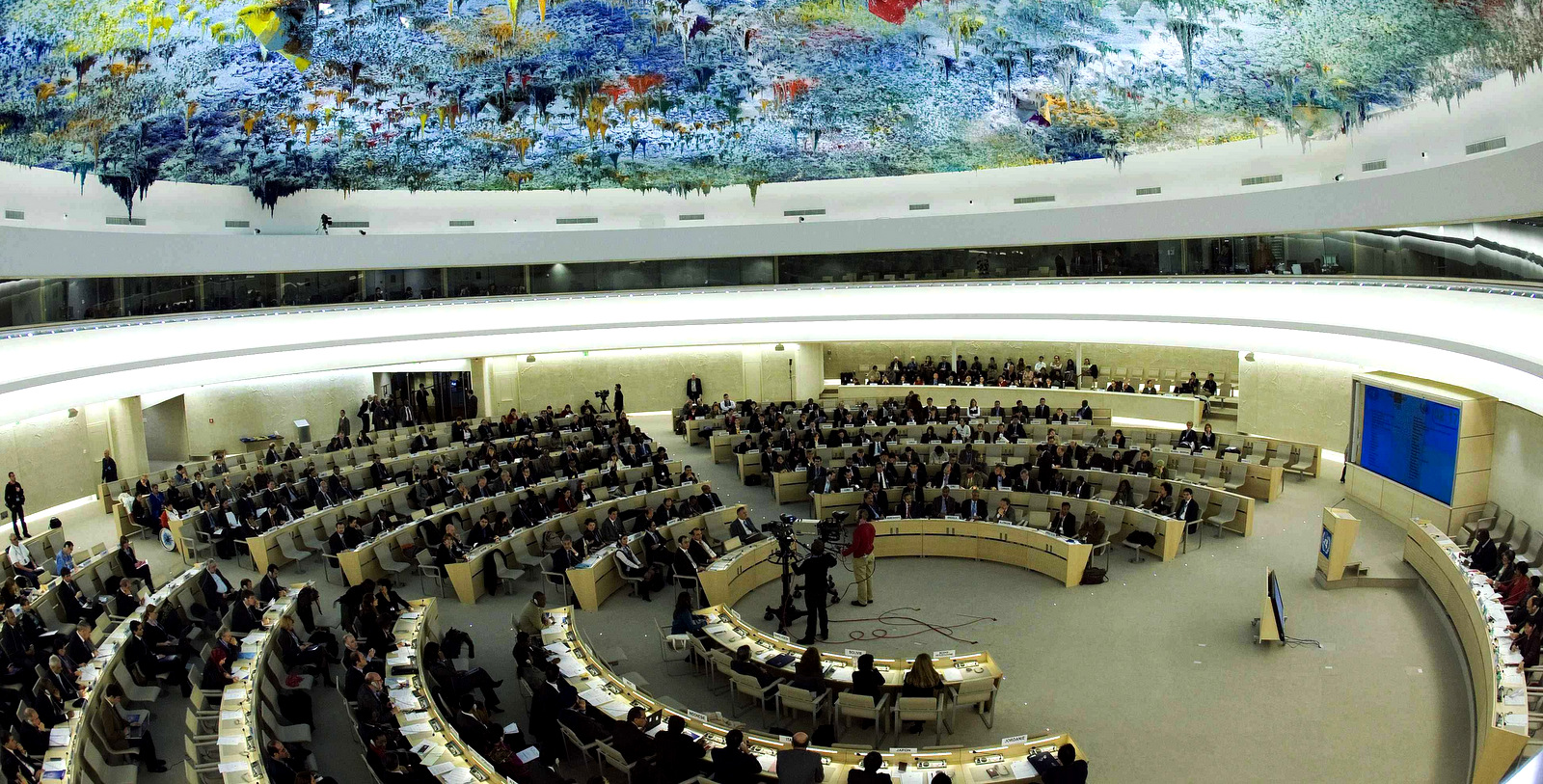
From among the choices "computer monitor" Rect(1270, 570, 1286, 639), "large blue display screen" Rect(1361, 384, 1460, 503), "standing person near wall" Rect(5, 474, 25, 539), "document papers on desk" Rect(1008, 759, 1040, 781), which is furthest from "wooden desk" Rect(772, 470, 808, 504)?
"standing person near wall" Rect(5, 474, 25, 539)

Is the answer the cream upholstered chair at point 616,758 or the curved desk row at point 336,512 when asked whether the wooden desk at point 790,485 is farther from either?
the cream upholstered chair at point 616,758

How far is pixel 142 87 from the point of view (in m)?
15.3

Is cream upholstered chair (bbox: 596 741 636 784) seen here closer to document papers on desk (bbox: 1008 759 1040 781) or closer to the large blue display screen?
document papers on desk (bbox: 1008 759 1040 781)

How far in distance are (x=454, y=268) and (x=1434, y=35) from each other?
19.6 m

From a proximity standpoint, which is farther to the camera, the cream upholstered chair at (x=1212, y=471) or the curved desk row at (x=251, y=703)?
the cream upholstered chair at (x=1212, y=471)

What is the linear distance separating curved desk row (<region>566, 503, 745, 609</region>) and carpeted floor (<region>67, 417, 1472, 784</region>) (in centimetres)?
23

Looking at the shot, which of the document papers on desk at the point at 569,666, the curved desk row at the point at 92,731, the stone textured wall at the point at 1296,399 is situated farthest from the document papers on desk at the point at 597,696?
the stone textured wall at the point at 1296,399

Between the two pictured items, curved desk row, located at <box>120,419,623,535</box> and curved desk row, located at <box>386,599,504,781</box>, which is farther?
curved desk row, located at <box>120,419,623,535</box>

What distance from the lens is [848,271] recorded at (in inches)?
1023

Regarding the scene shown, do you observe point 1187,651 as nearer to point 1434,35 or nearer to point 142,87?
point 1434,35

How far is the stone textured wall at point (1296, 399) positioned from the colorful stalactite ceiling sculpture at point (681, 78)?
503 centimetres

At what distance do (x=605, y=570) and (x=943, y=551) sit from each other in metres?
4.95

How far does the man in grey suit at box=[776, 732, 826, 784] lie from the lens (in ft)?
27.0

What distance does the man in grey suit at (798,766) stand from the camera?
27.0 feet
